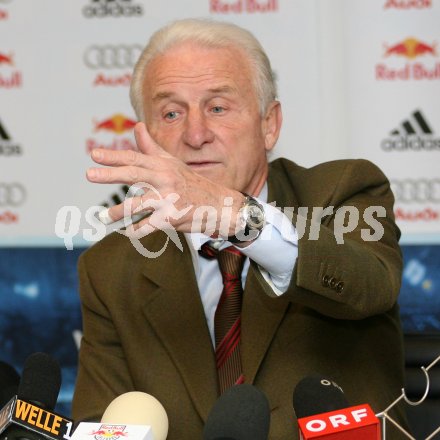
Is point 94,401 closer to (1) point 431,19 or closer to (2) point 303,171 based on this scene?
(2) point 303,171

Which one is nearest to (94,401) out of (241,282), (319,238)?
(241,282)

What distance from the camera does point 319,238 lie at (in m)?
1.97

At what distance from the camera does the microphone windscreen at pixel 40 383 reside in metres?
1.63

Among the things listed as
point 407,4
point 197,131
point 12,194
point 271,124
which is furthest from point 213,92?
point 12,194

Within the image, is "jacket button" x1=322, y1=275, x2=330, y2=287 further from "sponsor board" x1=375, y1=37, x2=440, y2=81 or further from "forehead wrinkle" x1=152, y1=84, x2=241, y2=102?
"sponsor board" x1=375, y1=37, x2=440, y2=81

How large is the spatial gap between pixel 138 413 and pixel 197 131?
93 centimetres

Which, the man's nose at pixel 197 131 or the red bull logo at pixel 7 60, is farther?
the red bull logo at pixel 7 60

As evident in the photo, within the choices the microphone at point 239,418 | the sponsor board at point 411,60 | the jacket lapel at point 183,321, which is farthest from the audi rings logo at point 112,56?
the microphone at point 239,418

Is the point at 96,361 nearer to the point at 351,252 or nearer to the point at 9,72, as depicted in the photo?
the point at 351,252

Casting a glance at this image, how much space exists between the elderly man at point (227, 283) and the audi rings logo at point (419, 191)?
58.4 inches

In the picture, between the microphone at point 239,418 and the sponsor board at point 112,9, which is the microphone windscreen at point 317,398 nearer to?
the microphone at point 239,418

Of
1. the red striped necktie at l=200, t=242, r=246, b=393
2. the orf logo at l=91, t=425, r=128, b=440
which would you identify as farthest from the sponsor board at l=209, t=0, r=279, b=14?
the orf logo at l=91, t=425, r=128, b=440

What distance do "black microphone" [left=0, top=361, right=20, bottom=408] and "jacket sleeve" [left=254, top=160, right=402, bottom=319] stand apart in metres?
0.56

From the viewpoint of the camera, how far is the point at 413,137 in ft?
13.2
